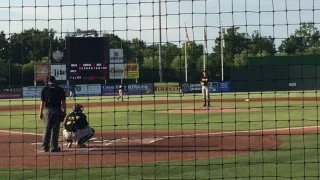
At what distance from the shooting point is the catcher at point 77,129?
11.1m

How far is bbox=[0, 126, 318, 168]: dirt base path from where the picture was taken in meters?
9.56

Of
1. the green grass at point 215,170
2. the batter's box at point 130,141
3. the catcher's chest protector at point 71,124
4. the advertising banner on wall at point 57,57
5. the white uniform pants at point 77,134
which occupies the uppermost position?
the advertising banner on wall at point 57,57

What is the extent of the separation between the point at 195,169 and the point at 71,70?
91.8 feet

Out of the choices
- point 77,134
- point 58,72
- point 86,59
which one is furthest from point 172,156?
point 58,72

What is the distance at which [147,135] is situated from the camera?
13688 millimetres

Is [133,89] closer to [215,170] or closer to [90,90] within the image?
[90,90]

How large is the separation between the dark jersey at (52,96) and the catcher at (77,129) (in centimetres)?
58

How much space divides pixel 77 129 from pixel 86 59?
22.6m

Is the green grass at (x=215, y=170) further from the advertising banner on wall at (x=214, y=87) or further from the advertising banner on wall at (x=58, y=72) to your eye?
the advertising banner on wall at (x=214, y=87)

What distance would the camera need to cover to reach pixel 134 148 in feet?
36.4

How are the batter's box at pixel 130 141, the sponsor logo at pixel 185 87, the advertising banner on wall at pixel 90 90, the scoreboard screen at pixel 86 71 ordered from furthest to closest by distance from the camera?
the advertising banner on wall at pixel 90 90
the sponsor logo at pixel 185 87
the scoreboard screen at pixel 86 71
the batter's box at pixel 130 141

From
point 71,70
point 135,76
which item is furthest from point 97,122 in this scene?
point 135,76

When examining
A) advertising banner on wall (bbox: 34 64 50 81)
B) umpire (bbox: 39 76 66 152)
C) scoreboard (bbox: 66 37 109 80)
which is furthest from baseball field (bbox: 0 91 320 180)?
scoreboard (bbox: 66 37 109 80)

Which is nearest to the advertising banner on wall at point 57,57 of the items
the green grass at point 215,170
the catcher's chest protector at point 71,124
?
the catcher's chest protector at point 71,124
